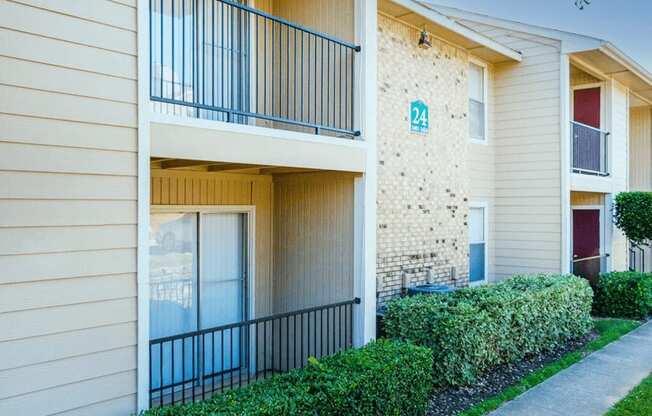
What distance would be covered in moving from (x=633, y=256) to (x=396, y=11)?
1187cm

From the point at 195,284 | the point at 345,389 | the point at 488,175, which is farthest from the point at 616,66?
the point at 345,389

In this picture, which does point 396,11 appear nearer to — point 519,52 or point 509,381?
point 519,52

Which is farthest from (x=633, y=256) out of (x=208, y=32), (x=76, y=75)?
(x=76, y=75)

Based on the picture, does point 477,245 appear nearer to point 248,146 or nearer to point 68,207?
point 248,146

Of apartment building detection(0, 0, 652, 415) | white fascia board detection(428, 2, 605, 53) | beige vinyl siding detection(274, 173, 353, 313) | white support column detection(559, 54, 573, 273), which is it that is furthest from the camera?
white support column detection(559, 54, 573, 273)

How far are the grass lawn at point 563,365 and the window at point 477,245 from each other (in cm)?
250

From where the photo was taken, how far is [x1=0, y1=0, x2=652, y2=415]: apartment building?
13.6ft

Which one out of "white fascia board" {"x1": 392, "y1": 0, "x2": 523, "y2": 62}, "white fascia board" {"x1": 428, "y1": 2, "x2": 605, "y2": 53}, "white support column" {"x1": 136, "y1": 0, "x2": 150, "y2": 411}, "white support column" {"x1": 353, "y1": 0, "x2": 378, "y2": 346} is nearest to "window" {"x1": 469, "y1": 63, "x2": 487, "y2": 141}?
"white fascia board" {"x1": 392, "y1": 0, "x2": 523, "y2": 62}

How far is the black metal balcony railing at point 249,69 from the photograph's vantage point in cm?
692

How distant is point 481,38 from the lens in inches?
407

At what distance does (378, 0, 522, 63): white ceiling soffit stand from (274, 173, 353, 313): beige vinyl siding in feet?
9.73

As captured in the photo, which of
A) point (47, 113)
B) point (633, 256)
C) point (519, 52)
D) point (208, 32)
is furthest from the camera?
point (633, 256)

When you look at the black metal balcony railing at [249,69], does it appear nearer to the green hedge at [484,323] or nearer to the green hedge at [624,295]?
the green hedge at [484,323]

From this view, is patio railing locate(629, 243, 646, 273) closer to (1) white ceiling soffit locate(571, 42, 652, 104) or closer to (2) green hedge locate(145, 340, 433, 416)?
(1) white ceiling soffit locate(571, 42, 652, 104)
